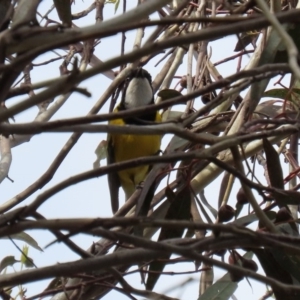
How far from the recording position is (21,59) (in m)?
0.74

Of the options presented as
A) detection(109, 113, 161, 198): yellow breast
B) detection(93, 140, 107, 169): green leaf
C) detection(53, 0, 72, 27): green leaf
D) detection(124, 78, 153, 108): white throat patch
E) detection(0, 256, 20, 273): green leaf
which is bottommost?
detection(0, 256, 20, 273): green leaf

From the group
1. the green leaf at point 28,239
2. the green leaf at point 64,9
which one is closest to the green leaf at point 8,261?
the green leaf at point 28,239

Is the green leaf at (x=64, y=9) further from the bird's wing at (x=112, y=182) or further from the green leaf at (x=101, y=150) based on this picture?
the bird's wing at (x=112, y=182)

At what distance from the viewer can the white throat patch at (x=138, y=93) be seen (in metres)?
2.87

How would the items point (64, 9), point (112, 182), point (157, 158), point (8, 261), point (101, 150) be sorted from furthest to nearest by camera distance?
point (112, 182) → point (101, 150) → point (8, 261) → point (64, 9) → point (157, 158)

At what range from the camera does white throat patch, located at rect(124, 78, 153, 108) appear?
2.87m

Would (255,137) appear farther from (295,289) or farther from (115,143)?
(115,143)

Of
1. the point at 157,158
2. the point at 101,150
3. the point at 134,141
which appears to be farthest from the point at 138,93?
the point at 157,158

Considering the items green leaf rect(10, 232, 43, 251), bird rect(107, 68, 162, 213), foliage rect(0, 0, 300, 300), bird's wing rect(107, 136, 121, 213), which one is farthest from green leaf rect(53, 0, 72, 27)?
bird rect(107, 68, 162, 213)

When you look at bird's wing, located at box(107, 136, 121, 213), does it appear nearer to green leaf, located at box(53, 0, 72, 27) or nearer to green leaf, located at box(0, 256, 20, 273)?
green leaf, located at box(0, 256, 20, 273)

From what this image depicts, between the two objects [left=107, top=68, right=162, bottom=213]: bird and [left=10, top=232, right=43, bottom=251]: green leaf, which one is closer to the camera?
[left=10, top=232, right=43, bottom=251]: green leaf

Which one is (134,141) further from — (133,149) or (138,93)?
(138,93)

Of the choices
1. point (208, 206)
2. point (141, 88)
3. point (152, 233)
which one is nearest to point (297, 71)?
point (152, 233)

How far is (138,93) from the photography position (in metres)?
2.88
